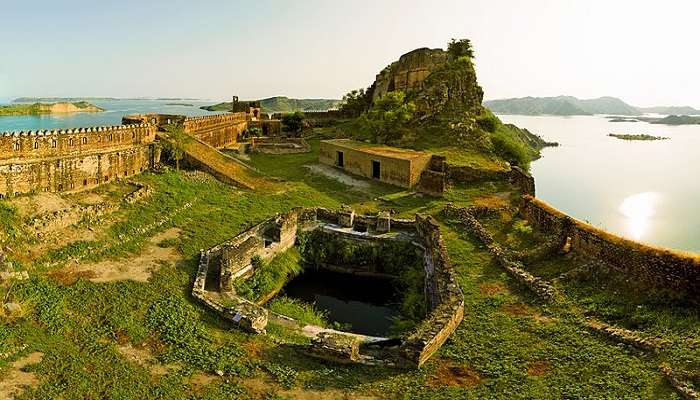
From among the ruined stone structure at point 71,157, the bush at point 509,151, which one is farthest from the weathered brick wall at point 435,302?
the bush at point 509,151

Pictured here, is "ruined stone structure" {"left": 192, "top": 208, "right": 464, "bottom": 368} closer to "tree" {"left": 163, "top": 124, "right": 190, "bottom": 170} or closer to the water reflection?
"tree" {"left": 163, "top": 124, "right": 190, "bottom": 170}

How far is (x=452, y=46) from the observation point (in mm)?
52844

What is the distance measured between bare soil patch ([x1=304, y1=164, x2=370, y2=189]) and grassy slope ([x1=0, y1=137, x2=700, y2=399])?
1600 cm

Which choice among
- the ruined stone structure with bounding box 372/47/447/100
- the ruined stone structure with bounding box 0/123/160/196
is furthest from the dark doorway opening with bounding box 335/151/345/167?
the ruined stone structure with bounding box 372/47/447/100

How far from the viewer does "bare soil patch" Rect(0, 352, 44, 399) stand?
10.1 metres

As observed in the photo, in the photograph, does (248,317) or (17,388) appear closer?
(17,388)

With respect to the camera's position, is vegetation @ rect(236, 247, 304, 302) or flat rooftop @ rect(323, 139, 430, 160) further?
flat rooftop @ rect(323, 139, 430, 160)

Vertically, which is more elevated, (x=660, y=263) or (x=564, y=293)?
(x=660, y=263)

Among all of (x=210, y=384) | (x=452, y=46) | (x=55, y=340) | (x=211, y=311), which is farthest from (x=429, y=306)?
(x=452, y=46)

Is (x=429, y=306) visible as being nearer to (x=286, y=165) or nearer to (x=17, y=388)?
(x=17, y=388)

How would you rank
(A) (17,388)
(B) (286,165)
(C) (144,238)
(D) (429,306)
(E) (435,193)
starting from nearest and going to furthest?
(A) (17,388)
(D) (429,306)
(C) (144,238)
(E) (435,193)
(B) (286,165)

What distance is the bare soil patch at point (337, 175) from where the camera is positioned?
3362 centimetres

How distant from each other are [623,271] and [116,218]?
20.7m

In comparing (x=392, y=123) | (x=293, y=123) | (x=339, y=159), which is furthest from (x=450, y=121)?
(x=293, y=123)
